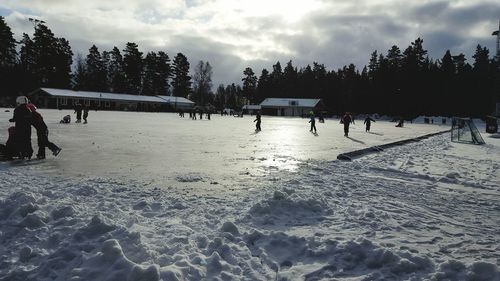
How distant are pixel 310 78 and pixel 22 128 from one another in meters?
111

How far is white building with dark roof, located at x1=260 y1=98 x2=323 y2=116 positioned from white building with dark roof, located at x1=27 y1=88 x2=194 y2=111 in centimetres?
2130

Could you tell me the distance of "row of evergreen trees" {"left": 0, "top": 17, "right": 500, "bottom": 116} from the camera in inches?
3376

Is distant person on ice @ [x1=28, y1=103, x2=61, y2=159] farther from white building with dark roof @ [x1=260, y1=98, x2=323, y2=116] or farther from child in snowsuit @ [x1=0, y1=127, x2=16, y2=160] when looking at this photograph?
white building with dark roof @ [x1=260, y1=98, x2=323, y2=116]

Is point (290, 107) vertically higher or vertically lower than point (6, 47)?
lower

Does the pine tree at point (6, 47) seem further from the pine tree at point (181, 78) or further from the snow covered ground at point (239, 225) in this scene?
the snow covered ground at point (239, 225)

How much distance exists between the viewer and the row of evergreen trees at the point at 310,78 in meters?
85.8

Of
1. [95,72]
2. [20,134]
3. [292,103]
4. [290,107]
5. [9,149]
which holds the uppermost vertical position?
[95,72]

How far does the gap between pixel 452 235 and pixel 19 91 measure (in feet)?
294

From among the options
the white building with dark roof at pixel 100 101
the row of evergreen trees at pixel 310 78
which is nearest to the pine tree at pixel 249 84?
the row of evergreen trees at pixel 310 78

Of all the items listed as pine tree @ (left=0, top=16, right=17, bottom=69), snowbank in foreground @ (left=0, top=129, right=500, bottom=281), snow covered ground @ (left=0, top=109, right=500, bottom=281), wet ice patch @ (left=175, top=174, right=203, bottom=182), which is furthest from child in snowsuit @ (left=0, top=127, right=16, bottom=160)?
pine tree @ (left=0, top=16, right=17, bottom=69)

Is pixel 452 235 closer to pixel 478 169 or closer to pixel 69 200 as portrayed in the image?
pixel 69 200

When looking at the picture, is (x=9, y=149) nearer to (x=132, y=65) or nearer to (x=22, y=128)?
(x=22, y=128)

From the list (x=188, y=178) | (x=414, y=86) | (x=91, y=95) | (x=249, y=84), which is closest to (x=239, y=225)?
(x=188, y=178)

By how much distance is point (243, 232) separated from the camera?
4.66 m
